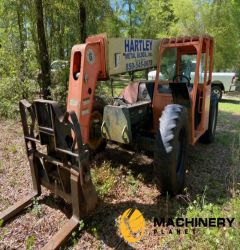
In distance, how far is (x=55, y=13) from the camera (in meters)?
8.08

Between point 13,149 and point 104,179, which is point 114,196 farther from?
point 13,149

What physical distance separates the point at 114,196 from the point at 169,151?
3.25 feet

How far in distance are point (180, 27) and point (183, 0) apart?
6.20 ft

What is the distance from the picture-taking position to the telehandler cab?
108 inches

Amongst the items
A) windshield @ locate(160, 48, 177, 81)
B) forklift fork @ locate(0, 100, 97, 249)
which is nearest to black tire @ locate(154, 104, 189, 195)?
forklift fork @ locate(0, 100, 97, 249)

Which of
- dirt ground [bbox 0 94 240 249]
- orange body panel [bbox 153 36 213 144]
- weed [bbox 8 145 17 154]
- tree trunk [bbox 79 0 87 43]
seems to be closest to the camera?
dirt ground [bbox 0 94 240 249]

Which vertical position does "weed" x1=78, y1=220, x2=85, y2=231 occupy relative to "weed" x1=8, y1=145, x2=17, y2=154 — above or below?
above

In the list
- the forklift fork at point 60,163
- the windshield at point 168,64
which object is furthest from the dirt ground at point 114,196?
the windshield at point 168,64

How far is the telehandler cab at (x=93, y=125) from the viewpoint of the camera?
9.03ft

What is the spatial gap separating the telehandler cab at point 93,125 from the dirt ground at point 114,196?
0.54ft

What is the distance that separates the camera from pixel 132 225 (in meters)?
2.82

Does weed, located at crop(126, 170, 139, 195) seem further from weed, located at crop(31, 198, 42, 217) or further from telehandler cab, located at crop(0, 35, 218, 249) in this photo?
weed, located at crop(31, 198, 42, 217)

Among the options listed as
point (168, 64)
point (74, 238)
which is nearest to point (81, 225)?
point (74, 238)

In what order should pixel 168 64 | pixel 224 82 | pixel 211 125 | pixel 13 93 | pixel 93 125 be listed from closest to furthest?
pixel 93 125 → pixel 168 64 → pixel 211 125 → pixel 13 93 → pixel 224 82
